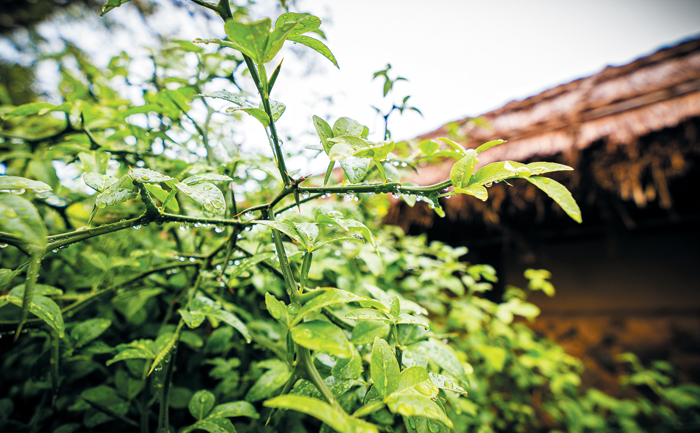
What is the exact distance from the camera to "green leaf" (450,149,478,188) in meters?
0.26

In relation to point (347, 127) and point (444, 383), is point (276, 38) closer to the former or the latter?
point (347, 127)


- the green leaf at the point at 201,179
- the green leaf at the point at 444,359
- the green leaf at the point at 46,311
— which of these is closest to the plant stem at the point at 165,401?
the green leaf at the point at 46,311

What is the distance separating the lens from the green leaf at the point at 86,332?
38 centimetres

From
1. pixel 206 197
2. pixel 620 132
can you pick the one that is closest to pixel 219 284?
pixel 206 197

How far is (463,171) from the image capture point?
27 cm

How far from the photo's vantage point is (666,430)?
115cm

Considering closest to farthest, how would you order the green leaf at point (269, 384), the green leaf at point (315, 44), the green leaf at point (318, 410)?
the green leaf at point (318, 410)
the green leaf at point (315, 44)
the green leaf at point (269, 384)

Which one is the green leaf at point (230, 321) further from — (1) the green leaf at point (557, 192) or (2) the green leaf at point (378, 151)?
(1) the green leaf at point (557, 192)

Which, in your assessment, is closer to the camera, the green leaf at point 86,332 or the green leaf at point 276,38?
the green leaf at point 276,38

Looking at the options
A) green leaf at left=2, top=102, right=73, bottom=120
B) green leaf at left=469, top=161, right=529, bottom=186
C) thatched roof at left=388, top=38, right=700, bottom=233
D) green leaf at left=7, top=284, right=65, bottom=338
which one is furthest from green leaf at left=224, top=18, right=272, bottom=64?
thatched roof at left=388, top=38, right=700, bottom=233

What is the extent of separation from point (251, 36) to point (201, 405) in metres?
0.40

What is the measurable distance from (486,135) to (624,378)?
128cm

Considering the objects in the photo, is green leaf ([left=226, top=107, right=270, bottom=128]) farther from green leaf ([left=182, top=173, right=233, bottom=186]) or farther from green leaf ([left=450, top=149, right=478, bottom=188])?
green leaf ([left=450, top=149, right=478, bottom=188])

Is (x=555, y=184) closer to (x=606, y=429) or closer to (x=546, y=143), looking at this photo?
(x=546, y=143)
